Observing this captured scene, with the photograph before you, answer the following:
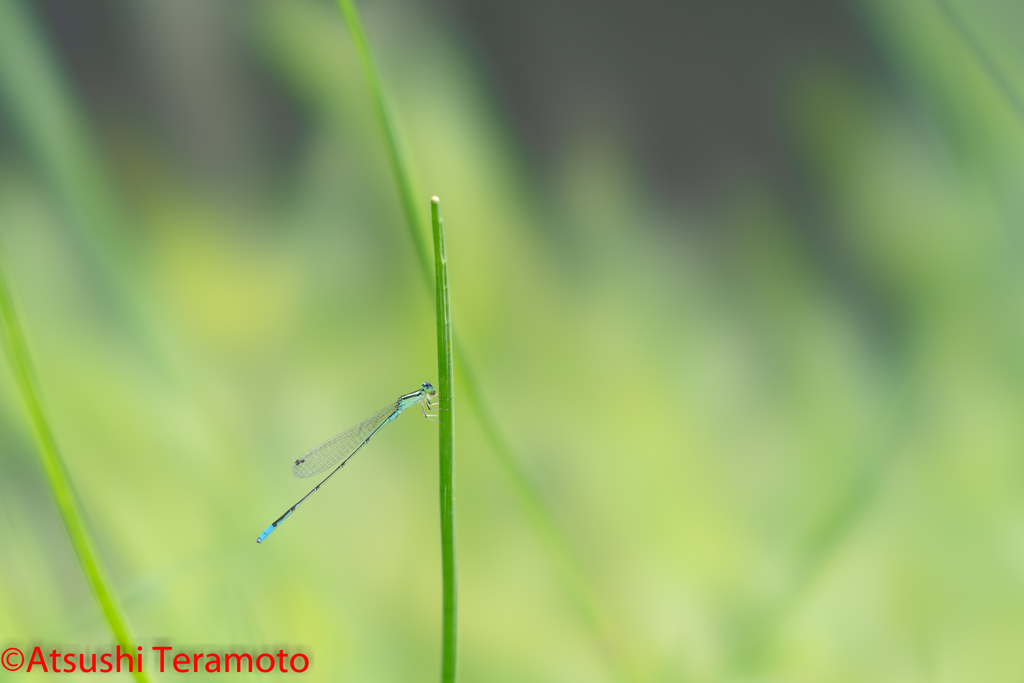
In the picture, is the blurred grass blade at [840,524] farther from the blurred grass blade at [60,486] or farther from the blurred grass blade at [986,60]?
Result: the blurred grass blade at [60,486]

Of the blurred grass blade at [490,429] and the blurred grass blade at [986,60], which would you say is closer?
the blurred grass blade at [490,429]

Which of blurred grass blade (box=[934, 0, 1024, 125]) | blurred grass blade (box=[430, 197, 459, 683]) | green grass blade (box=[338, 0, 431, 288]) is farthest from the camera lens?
blurred grass blade (box=[934, 0, 1024, 125])

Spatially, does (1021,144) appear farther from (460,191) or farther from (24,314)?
(24,314)

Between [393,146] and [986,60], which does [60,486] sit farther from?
[986,60]

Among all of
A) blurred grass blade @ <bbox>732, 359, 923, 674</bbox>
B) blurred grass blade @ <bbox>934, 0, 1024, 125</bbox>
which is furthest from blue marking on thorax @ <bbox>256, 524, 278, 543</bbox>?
blurred grass blade @ <bbox>934, 0, 1024, 125</bbox>

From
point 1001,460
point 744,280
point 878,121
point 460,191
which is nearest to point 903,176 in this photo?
point 878,121

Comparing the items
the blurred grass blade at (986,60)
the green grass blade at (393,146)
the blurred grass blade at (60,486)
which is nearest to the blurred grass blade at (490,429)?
the green grass blade at (393,146)

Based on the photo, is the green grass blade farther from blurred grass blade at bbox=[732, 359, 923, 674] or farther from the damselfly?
blurred grass blade at bbox=[732, 359, 923, 674]
